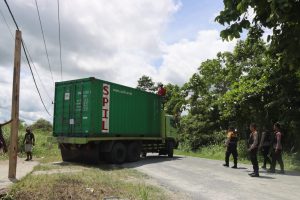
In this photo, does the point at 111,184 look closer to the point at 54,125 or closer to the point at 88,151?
the point at 88,151

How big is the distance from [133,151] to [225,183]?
7765 millimetres

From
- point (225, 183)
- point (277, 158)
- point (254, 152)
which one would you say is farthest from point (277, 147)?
point (225, 183)

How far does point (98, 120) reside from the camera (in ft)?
57.0

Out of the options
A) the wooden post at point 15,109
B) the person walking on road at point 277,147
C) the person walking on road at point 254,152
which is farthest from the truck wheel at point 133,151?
the wooden post at point 15,109

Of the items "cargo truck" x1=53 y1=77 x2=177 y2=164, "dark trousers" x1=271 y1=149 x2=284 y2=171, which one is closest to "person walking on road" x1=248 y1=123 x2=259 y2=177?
"dark trousers" x1=271 y1=149 x2=284 y2=171

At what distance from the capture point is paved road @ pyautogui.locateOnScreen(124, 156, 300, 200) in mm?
10449

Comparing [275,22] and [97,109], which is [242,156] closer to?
[97,109]

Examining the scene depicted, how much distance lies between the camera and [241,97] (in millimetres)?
21781

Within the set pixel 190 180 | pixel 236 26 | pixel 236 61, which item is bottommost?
pixel 190 180

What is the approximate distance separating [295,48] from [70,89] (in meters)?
11.6

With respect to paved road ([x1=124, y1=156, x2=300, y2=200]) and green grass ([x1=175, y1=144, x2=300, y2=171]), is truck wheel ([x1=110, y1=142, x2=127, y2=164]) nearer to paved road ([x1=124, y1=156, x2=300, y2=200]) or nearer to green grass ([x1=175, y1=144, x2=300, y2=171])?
paved road ([x1=124, y1=156, x2=300, y2=200])

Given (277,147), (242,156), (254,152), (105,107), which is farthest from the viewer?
(242,156)

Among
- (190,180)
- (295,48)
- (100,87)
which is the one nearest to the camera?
(295,48)

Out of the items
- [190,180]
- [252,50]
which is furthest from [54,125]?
[252,50]
